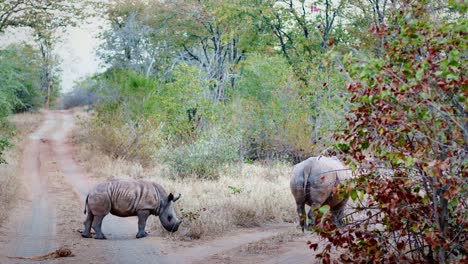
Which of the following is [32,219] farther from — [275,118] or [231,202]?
[275,118]

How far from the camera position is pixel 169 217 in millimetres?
11703

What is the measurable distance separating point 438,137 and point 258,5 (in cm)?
2429

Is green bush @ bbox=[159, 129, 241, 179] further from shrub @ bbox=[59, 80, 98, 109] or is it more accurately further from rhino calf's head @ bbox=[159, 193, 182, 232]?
shrub @ bbox=[59, 80, 98, 109]

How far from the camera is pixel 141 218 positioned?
1162 centimetres

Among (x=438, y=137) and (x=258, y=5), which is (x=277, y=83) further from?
(x=438, y=137)

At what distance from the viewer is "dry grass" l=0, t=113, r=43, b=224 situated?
1520 cm

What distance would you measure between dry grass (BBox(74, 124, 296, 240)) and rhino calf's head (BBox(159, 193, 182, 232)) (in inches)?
5.2

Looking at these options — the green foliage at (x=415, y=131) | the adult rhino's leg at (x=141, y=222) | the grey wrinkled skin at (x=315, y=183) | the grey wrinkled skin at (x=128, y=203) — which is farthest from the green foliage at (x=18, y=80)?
the green foliage at (x=415, y=131)

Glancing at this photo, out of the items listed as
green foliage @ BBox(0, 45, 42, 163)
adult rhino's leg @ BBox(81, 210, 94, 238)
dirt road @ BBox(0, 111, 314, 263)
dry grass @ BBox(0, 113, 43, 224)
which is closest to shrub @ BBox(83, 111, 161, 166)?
dry grass @ BBox(0, 113, 43, 224)

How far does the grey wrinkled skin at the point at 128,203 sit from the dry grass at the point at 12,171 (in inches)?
108

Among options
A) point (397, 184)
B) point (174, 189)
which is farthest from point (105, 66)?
point (397, 184)

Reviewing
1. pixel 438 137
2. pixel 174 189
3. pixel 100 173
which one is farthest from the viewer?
pixel 100 173

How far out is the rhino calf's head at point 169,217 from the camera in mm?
11656

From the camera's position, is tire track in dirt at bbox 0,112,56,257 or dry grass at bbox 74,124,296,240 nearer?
tire track in dirt at bbox 0,112,56,257
